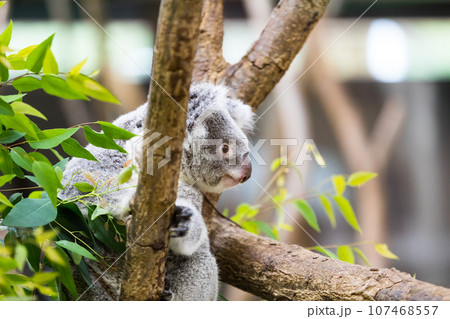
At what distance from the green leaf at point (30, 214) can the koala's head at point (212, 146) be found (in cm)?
62

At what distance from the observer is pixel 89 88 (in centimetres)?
90

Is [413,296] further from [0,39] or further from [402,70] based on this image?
[402,70]

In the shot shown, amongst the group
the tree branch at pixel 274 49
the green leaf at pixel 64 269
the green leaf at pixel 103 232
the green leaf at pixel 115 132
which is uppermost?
the tree branch at pixel 274 49

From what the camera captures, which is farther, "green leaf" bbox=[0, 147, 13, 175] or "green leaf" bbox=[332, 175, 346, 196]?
"green leaf" bbox=[332, 175, 346, 196]

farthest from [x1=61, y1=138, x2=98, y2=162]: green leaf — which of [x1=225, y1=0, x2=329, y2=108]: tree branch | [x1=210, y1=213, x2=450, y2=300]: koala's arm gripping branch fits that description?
[x1=225, y1=0, x2=329, y2=108]: tree branch

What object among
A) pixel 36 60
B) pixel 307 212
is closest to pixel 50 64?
pixel 36 60

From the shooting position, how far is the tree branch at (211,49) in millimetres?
2242

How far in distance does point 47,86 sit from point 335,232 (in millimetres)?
4065

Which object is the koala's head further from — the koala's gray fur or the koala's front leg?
the koala's front leg

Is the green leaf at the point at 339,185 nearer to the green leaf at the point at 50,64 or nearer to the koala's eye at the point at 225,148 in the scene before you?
the koala's eye at the point at 225,148

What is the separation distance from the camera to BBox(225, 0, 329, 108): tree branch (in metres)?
2.11

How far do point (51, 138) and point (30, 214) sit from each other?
0.62 feet

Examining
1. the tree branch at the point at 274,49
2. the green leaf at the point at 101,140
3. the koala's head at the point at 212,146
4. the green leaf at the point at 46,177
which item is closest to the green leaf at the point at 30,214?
the green leaf at the point at 46,177

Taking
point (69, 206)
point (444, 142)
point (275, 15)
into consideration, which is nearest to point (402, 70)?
point (444, 142)
